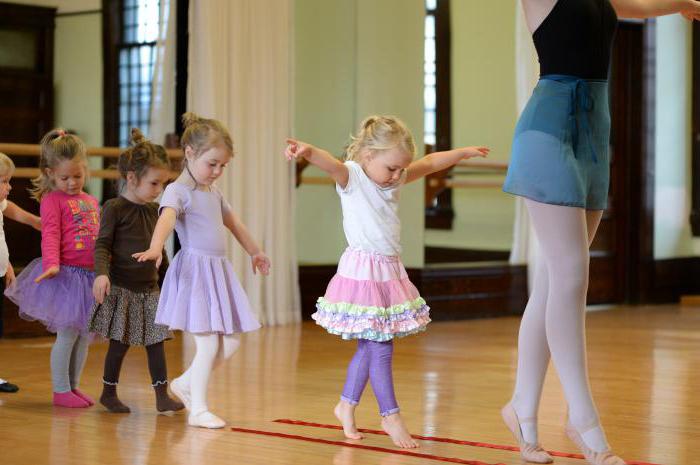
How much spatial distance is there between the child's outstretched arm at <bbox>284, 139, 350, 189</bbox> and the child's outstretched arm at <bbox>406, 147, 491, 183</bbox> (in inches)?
8.7

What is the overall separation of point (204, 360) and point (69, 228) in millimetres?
751

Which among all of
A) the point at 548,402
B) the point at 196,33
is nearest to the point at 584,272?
the point at 548,402

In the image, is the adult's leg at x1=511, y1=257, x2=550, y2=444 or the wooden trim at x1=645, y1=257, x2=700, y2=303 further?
the wooden trim at x1=645, y1=257, x2=700, y2=303

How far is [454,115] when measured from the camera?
8227 mm

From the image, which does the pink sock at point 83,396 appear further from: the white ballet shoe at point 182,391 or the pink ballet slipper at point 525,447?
the pink ballet slipper at point 525,447

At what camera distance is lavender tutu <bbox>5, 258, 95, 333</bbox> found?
3.52 meters

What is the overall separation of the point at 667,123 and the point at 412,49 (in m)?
2.60

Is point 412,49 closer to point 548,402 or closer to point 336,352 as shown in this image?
point 336,352

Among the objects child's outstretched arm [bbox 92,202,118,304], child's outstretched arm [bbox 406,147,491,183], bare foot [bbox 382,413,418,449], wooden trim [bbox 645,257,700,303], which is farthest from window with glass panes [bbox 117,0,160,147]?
bare foot [bbox 382,413,418,449]

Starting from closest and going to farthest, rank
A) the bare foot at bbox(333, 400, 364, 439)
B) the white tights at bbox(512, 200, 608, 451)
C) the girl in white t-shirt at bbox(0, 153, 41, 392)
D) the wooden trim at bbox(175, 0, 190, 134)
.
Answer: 1. the white tights at bbox(512, 200, 608, 451)
2. the bare foot at bbox(333, 400, 364, 439)
3. the girl in white t-shirt at bbox(0, 153, 41, 392)
4. the wooden trim at bbox(175, 0, 190, 134)

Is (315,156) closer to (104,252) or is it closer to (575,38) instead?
(575,38)

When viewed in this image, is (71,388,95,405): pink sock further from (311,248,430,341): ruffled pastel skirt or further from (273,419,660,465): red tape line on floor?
(311,248,430,341): ruffled pastel skirt

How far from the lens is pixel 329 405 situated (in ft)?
11.6

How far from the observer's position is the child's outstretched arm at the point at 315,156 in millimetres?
2770
